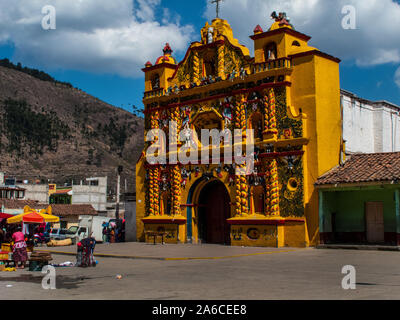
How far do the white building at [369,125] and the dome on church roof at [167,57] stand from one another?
439 inches

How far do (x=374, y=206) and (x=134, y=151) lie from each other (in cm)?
11916

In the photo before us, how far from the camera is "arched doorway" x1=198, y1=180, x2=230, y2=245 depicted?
1184 inches

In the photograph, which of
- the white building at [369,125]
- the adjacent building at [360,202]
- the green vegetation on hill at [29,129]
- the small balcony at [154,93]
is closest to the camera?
the adjacent building at [360,202]

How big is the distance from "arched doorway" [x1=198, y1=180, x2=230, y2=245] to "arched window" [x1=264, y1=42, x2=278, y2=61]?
7371mm

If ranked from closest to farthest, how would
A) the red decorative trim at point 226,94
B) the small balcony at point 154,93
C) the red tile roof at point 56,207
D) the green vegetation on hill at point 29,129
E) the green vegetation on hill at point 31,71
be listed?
the red decorative trim at point 226,94, the small balcony at point 154,93, the red tile roof at point 56,207, the green vegetation on hill at point 29,129, the green vegetation on hill at point 31,71

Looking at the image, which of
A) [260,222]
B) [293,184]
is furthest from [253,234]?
Result: [293,184]

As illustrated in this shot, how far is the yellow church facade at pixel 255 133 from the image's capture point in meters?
26.2

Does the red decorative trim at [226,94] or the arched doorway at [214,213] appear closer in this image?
the red decorative trim at [226,94]

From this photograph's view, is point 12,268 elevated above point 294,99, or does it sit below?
below

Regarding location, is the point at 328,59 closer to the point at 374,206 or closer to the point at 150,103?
the point at 374,206

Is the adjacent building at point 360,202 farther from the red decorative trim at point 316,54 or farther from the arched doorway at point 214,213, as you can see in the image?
the arched doorway at point 214,213

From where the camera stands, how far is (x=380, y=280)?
1350cm

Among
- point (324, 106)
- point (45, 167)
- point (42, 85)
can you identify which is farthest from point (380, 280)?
point (42, 85)

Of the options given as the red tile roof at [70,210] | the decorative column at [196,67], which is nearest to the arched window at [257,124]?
the decorative column at [196,67]
